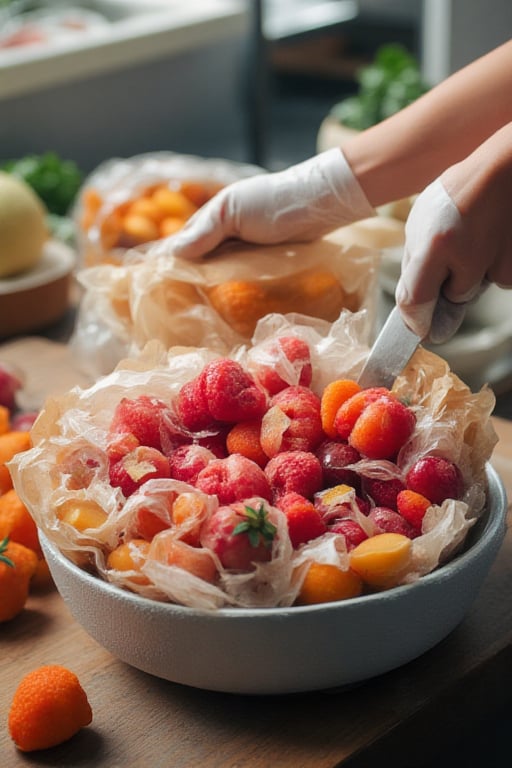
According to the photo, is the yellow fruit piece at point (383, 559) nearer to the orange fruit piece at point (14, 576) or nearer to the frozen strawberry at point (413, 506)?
the frozen strawberry at point (413, 506)

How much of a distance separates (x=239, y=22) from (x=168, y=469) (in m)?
2.61

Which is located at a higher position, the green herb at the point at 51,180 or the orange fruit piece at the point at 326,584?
the orange fruit piece at the point at 326,584

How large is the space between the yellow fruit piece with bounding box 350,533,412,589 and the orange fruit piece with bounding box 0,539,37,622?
1.06 ft

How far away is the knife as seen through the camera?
95cm

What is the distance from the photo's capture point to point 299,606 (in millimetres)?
754

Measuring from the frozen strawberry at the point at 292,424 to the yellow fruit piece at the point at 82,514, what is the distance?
0.15m

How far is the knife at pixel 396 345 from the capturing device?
954mm

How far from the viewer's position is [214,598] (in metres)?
0.74

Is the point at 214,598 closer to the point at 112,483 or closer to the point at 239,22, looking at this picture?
the point at 112,483

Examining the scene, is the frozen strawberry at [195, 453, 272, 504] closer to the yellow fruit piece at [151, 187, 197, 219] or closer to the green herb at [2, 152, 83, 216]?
the yellow fruit piece at [151, 187, 197, 219]

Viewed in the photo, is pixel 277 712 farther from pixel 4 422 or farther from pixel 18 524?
pixel 4 422

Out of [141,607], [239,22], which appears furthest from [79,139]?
[141,607]

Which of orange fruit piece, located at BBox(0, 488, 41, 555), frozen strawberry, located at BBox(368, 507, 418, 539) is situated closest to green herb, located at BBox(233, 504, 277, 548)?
frozen strawberry, located at BBox(368, 507, 418, 539)

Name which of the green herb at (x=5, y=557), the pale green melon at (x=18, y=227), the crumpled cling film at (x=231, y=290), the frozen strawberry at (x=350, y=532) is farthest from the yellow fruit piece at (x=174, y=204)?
the frozen strawberry at (x=350, y=532)
